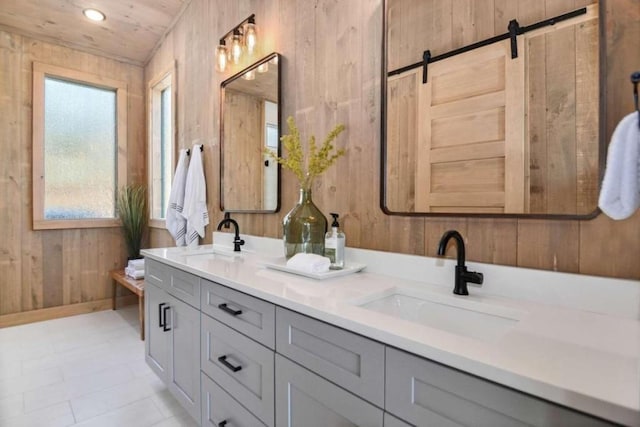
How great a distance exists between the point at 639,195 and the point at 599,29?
0.51m

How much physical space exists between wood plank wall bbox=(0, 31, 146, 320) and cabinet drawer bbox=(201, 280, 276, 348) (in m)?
2.85

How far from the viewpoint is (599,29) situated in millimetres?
910

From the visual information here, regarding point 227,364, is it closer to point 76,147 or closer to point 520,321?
point 520,321

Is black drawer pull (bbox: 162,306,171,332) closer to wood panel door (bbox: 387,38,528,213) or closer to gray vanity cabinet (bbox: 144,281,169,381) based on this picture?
gray vanity cabinet (bbox: 144,281,169,381)

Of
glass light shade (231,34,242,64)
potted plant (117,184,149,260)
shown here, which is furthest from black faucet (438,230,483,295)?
potted plant (117,184,149,260)

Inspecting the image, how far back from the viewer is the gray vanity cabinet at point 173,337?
155 cm

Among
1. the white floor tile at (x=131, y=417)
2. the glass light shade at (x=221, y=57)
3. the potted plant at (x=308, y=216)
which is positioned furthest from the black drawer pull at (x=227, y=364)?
the glass light shade at (x=221, y=57)

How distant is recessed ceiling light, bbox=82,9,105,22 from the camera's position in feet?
9.38

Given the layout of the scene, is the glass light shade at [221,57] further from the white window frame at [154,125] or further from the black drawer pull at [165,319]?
the black drawer pull at [165,319]

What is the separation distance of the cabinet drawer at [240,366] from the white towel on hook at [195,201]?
1.30m

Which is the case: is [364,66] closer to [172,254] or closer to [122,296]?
[172,254]

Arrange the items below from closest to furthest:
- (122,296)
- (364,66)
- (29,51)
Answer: (364,66), (29,51), (122,296)

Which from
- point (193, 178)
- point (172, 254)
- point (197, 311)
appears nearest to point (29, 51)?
point (193, 178)

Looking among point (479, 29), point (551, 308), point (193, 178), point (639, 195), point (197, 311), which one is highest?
point (479, 29)
